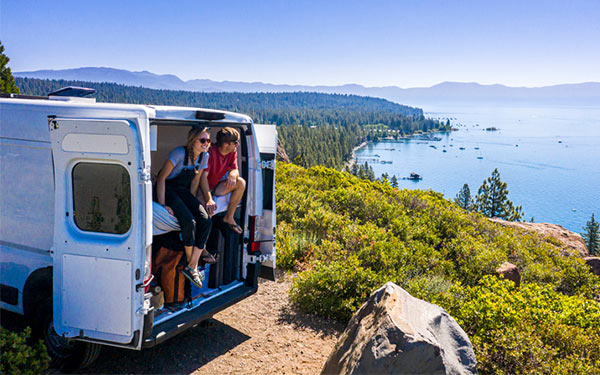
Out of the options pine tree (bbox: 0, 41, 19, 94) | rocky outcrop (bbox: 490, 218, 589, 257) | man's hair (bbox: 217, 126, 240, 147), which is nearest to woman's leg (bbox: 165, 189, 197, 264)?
man's hair (bbox: 217, 126, 240, 147)

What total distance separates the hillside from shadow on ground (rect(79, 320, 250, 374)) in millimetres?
1371

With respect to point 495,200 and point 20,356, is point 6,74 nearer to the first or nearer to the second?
point 20,356

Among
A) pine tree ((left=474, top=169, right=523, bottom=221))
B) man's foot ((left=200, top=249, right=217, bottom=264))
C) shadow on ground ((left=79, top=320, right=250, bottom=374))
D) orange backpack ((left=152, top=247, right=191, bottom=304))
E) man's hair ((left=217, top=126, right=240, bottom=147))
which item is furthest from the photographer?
pine tree ((left=474, top=169, right=523, bottom=221))

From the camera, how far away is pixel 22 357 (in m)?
3.69

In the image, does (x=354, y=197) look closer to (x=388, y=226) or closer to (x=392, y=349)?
(x=388, y=226)

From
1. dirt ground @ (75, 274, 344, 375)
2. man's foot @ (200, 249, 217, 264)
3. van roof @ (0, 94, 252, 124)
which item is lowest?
dirt ground @ (75, 274, 344, 375)

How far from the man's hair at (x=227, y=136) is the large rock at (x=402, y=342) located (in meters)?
2.50

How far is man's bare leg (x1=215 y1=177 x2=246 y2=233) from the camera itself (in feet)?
17.6

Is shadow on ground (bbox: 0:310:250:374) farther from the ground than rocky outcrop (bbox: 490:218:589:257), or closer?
farther from the ground

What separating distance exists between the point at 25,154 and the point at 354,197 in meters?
8.45

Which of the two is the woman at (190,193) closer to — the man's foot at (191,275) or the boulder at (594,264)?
the man's foot at (191,275)

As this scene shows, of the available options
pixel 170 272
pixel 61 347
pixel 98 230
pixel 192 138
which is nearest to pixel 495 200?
pixel 192 138

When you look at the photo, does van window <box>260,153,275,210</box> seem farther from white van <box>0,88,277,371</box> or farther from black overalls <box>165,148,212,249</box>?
white van <box>0,88,277,371</box>

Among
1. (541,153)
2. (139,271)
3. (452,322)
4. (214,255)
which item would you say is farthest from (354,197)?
(541,153)
